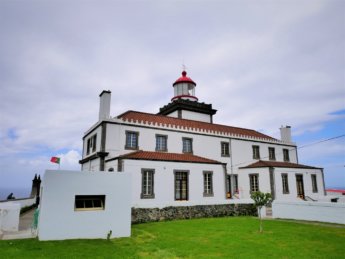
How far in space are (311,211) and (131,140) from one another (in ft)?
46.4

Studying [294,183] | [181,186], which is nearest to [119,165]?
[181,186]

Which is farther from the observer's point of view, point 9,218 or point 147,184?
point 147,184

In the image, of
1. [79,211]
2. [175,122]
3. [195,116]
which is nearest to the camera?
[79,211]

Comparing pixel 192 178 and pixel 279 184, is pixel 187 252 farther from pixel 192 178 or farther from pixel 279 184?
pixel 279 184

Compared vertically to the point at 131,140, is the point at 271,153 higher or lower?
→ higher

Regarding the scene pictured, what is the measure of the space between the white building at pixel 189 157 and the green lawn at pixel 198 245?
17.8 feet

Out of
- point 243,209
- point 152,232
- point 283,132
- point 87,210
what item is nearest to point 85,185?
point 87,210

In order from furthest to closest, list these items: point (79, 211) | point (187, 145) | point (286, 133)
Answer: point (286, 133) → point (187, 145) → point (79, 211)

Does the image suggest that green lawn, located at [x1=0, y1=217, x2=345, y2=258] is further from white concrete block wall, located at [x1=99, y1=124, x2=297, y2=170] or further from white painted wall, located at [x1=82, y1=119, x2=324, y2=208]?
white concrete block wall, located at [x1=99, y1=124, x2=297, y2=170]

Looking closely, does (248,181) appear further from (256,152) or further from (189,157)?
(189,157)

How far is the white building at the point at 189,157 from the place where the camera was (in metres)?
18.9

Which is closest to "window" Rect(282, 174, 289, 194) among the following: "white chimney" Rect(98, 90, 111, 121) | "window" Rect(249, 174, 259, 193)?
"window" Rect(249, 174, 259, 193)

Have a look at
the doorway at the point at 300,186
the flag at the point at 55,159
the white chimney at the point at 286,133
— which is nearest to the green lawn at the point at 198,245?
the flag at the point at 55,159

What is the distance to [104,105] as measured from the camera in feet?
67.5
